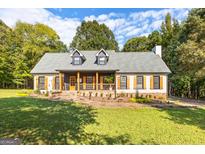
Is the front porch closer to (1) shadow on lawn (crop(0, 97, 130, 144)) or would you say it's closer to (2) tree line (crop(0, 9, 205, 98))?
(2) tree line (crop(0, 9, 205, 98))

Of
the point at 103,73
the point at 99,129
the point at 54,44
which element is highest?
the point at 54,44

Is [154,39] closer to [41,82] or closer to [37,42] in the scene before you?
[37,42]

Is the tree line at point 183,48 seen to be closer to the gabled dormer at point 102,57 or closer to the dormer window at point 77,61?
the gabled dormer at point 102,57

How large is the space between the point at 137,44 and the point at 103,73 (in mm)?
13889

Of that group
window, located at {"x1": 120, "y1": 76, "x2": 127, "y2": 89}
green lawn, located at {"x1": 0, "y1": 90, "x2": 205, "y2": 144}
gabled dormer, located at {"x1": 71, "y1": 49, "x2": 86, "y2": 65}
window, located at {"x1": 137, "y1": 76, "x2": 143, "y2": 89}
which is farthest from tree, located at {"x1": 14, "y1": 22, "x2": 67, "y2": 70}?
green lawn, located at {"x1": 0, "y1": 90, "x2": 205, "y2": 144}

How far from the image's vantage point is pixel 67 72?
20.2m

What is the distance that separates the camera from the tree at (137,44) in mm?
31572

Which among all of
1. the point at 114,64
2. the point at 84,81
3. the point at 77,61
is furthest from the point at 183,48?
the point at 84,81

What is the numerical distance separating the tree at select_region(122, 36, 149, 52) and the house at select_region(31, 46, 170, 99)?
971 centimetres

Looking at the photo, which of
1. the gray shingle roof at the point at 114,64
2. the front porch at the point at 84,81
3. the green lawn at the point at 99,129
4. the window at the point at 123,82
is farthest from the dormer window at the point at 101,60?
the green lawn at the point at 99,129

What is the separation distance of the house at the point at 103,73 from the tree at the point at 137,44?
9708 millimetres

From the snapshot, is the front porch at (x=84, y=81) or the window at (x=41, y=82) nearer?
the front porch at (x=84, y=81)

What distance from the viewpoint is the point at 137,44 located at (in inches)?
1297
